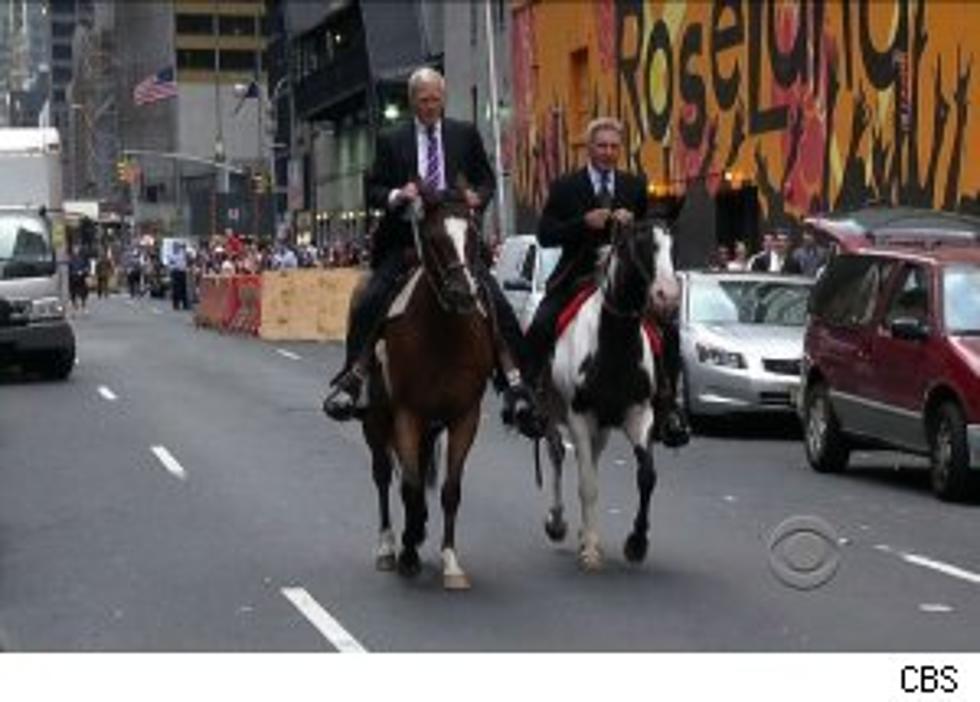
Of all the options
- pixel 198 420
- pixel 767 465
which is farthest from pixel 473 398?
pixel 198 420

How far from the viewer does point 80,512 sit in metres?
14.5

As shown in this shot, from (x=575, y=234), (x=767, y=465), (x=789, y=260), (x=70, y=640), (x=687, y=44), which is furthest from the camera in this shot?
(x=687, y=44)

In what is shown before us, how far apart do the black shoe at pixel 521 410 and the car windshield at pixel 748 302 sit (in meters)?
10.4

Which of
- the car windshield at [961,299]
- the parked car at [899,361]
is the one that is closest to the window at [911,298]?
the parked car at [899,361]

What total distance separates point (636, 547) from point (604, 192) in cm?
193

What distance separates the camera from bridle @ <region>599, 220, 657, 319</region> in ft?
35.4

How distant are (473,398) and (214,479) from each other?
604cm

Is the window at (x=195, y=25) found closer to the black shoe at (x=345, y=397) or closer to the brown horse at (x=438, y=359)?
the black shoe at (x=345, y=397)

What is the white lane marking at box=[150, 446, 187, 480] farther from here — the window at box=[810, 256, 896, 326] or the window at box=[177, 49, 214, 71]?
the window at box=[177, 49, 214, 71]

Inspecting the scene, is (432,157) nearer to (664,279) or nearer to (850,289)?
(664,279)

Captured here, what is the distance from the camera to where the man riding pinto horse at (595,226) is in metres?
11.6

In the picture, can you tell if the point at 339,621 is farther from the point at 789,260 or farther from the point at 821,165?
the point at 821,165

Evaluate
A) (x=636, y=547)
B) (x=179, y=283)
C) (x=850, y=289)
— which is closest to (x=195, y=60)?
(x=179, y=283)

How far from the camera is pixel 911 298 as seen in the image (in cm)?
1597
